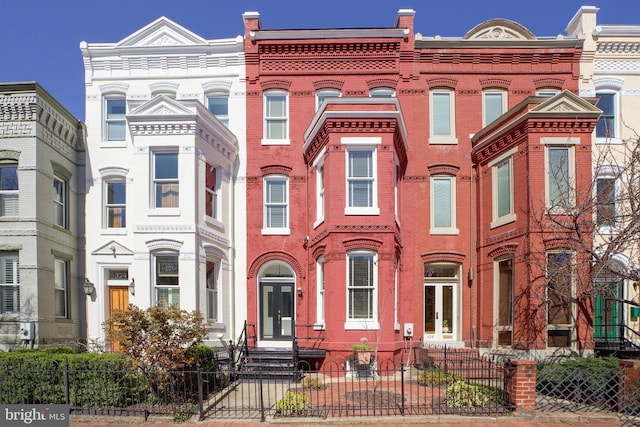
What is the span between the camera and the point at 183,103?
1452cm

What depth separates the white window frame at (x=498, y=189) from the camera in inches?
592

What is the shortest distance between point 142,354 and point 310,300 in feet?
22.7

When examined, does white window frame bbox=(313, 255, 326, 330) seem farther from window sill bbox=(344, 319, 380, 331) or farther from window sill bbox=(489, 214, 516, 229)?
window sill bbox=(489, 214, 516, 229)

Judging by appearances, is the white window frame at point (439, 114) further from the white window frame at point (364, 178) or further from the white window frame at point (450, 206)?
the white window frame at point (364, 178)

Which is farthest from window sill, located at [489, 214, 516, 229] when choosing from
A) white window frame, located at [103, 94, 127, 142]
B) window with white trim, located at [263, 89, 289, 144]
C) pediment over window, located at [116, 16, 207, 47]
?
white window frame, located at [103, 94, 127, 142]

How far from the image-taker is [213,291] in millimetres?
15773

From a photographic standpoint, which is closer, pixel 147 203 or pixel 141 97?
pixel 147 203

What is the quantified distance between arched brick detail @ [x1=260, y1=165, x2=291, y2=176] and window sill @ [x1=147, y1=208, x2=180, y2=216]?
380cm

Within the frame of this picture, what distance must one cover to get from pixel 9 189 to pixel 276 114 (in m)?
9.06

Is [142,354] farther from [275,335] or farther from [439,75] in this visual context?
[439,75]

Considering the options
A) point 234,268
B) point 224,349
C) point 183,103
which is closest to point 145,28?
point 183,103

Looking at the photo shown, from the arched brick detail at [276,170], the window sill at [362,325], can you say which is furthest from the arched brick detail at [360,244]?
the arched brick detail at [276,170]

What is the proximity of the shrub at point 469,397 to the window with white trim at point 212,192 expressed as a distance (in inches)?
369

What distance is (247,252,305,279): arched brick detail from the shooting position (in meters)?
16.8
